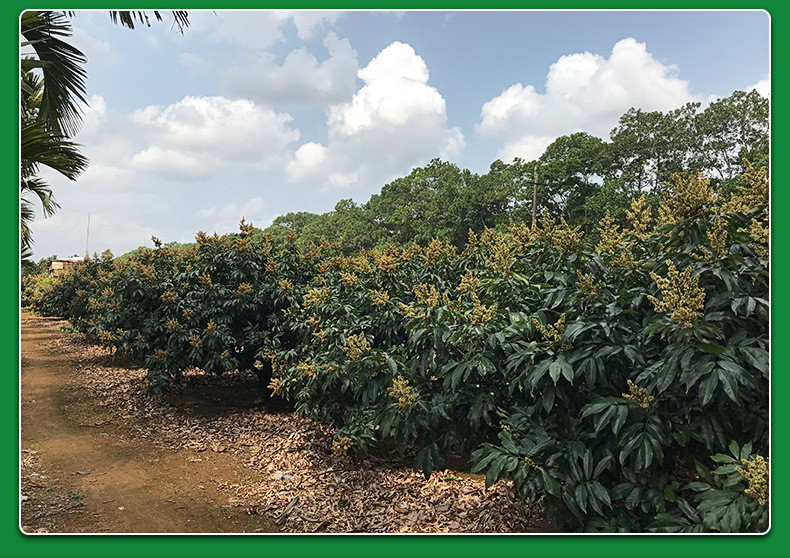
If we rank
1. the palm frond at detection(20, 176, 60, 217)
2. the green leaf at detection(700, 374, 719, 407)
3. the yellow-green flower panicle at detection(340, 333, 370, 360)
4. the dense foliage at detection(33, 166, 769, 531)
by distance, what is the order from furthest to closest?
the yellow-green flower panicle at detection(340, 333, 370, 360)
the palm frond at detection(20, 176, 60, 217)
the dense foliage at detection(33, 166, 769, 531)
the green leaf at detection(700, 374, 719, 407)

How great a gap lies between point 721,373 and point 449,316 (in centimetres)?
105

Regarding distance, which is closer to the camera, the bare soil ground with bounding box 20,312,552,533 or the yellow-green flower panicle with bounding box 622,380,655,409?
the yellow-green flower panicle with bounding box 622,380,655,409

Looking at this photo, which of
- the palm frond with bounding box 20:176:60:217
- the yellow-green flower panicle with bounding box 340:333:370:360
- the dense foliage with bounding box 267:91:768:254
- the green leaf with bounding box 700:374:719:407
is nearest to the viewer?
the green leaf with bounding box 700:374:719:407

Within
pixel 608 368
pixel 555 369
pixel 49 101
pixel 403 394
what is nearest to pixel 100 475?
pixel 403 394

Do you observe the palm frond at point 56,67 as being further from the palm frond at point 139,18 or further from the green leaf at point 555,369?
the green leaf at point 555,369

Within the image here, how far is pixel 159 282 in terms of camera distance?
14.6 feet

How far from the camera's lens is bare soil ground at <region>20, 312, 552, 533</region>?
2.31 meters

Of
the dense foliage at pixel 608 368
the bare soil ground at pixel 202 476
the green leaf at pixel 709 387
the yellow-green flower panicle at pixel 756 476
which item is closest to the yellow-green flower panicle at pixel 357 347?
the dense foliage at pixel 608 368

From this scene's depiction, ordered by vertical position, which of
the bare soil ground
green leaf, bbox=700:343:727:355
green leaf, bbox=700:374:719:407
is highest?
green leaf, bbox=700:343:727:355

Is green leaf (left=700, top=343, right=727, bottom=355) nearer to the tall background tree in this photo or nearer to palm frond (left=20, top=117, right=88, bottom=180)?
the tall background tree

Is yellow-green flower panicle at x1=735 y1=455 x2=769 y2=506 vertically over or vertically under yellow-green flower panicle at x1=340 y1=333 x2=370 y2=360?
under

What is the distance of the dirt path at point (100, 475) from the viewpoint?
2.32 metres

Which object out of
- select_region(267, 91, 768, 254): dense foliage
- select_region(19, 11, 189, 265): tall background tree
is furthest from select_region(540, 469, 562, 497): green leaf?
select_region(19, 11, 189, 265): tall background tree

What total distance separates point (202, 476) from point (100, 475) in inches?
21.4
